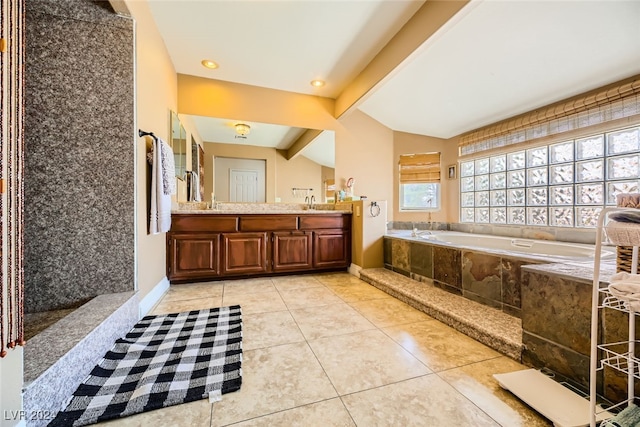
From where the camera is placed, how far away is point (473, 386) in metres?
1.12

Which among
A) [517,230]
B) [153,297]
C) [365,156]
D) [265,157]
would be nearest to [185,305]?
[153,297]

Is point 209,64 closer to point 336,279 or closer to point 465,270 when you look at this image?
point 336,279

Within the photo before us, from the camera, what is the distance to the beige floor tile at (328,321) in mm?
1659

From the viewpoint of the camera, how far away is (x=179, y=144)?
2830 mm

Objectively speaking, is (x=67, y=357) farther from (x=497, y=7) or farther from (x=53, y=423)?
(x=497, y=7)

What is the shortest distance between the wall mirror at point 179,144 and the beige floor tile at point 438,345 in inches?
103

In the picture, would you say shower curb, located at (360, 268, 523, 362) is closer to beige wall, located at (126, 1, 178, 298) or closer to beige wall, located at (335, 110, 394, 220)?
beige wall, located at (335, 110, 394, 220)

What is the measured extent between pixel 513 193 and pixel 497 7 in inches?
86.3

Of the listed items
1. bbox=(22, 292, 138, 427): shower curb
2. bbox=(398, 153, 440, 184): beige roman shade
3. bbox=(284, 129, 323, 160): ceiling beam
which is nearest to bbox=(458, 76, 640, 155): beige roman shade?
bbox=(398, 153, 440, 184): beige roman shade

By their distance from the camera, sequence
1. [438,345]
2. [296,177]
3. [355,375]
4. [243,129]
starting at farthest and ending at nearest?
[296,177] → [243,129] → [438,345] → [355,375]

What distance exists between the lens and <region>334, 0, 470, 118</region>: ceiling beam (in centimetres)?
186

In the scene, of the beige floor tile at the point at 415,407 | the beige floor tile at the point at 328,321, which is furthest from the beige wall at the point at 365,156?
the beige floor tile at the point at 415,407

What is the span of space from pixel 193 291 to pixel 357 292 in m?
1.64

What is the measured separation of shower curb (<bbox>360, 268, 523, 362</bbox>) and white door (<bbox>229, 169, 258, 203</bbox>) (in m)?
1.95
